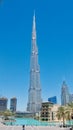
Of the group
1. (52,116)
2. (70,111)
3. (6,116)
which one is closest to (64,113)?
(70,111)

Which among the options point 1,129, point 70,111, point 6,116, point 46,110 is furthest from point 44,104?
point 1,129

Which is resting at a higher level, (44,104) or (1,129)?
(44,104)

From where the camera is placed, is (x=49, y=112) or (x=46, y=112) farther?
(x=46, y=112)

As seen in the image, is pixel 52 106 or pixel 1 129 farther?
pixel 52 106

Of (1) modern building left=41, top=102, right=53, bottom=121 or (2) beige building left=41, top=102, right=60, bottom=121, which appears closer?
(2) beige building left=41, top=102, right=60, bottom=121

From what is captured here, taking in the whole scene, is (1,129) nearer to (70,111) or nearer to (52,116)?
(70,111)

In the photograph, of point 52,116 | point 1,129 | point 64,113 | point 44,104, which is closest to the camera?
point 1,129

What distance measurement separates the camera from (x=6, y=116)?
586 ft

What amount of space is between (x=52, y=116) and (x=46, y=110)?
8.39m

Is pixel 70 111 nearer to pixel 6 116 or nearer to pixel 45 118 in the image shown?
pixel 45 118

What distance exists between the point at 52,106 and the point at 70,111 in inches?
2239

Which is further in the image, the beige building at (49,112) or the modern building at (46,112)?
the modern building at (46,112)

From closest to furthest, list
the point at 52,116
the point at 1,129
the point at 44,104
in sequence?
the point at 1,129 < the point at 52,116 < the point at 44,104

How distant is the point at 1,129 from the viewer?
65750 millimetres
